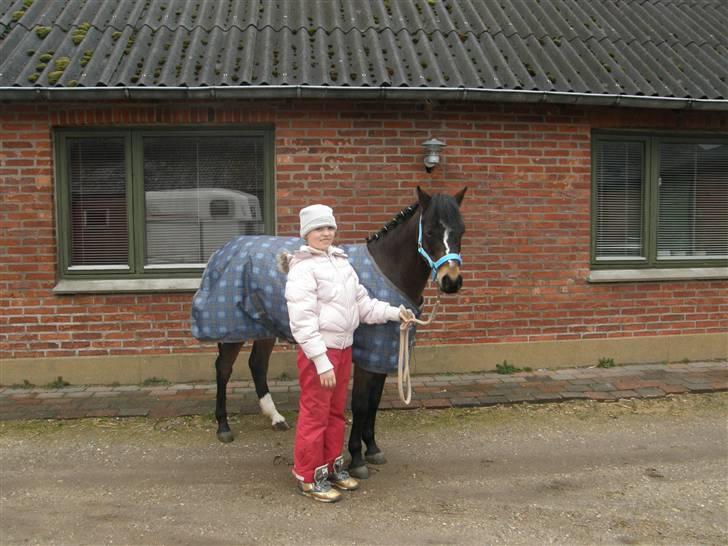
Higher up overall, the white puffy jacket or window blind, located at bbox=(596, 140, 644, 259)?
window blind, located at bbox=(596, 140, 644, 259)

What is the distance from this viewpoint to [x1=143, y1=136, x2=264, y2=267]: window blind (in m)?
5.95

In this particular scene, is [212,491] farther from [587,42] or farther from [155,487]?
[587,42]

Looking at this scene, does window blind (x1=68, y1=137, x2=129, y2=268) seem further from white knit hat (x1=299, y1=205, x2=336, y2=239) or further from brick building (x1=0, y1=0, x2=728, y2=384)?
white knit hat (x1=299, y1=205, x2=336, y2=239)

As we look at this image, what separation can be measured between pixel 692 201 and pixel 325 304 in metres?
5.54

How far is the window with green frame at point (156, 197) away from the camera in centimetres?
588

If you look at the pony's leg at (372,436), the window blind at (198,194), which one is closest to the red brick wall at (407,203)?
the window blind at (198,194)

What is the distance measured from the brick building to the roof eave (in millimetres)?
20

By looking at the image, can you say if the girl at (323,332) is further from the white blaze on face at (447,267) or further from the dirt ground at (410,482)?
the white blaze on face at (447,267)

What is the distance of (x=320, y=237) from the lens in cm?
342

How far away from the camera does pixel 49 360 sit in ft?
18.9

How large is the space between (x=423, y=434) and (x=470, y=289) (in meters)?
2.02

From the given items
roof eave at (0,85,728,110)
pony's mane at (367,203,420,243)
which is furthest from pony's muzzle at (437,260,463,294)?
roof eave at (0,85,728,110)

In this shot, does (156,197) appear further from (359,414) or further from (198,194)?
(359,414)

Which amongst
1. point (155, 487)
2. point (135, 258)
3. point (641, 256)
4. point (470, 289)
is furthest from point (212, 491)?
point (641, 256)
